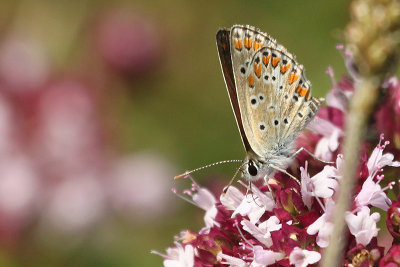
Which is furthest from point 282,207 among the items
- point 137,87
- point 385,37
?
point 137,87

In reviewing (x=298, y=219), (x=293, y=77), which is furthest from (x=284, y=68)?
(x=298, y=219)

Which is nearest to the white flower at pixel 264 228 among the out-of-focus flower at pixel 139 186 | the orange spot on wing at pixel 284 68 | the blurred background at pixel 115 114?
the orange spot on wing at pixel 284 68

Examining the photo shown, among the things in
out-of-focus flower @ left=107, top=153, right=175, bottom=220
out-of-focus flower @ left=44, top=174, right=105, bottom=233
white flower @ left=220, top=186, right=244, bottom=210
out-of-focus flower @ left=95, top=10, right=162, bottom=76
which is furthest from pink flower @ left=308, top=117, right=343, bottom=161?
out-of-focus flower @ left=95, top=10, right=162, bottom=76

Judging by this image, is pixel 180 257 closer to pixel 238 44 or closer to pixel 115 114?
pixel 238 44

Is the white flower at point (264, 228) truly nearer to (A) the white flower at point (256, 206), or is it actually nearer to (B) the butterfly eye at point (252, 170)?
(A) the white flower at point (256, 206)

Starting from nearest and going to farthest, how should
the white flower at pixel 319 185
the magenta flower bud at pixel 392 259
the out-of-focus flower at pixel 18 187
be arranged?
the magenta flower bud at pixel 392 259 → the white flower at pixel 319 185 → the out-of-focus flower at pixel 18 187

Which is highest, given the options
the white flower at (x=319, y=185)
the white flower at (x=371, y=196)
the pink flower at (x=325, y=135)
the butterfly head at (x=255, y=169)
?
the pink flower at (x=325, y=135)

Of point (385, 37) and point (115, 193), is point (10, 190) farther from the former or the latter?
point (385, 37)
